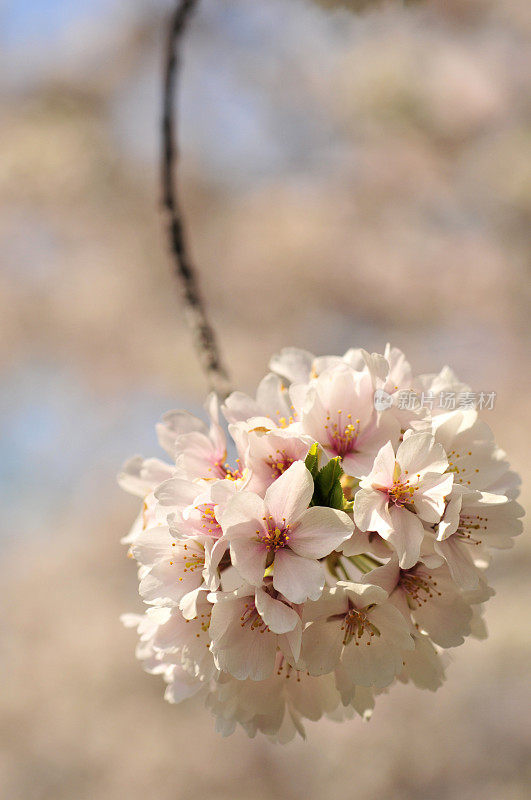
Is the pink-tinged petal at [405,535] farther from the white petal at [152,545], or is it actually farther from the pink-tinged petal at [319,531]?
the white petal at [152,545]

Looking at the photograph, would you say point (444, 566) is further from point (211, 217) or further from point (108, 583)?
point (211, 217)

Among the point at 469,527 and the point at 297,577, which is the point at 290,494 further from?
the point at 469,527

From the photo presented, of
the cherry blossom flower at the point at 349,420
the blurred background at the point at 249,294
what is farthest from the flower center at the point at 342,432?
the blurred background at the point at 249,294

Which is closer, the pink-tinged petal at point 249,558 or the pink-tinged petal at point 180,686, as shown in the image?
the pink-tinged petal at point 249,558

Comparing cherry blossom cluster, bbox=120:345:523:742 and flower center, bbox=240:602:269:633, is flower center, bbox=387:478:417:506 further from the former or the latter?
flower center, bbox=240:602:269:633

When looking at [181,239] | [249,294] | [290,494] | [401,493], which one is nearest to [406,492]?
[401,493]
